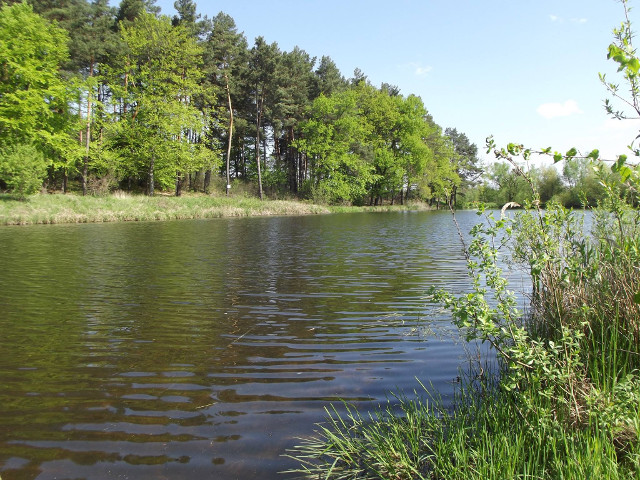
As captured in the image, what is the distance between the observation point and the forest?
31.5 metres

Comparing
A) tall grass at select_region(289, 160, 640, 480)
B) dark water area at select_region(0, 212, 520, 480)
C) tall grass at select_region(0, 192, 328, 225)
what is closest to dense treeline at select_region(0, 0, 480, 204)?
tall grass at select_region(0, 192, 328, 225)

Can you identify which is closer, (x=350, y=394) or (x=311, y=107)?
(x=350, y=394)

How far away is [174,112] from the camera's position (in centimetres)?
3997

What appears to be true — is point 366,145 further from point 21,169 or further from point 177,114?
point 21,169

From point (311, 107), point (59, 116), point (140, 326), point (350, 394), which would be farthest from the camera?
point (311, 107)

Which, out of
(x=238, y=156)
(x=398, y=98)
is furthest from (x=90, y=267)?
(x=398, y=98)

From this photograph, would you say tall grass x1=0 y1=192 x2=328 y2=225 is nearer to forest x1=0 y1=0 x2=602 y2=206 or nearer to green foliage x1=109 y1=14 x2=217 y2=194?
forest x1=0 y1=0 x2=602 y2=206

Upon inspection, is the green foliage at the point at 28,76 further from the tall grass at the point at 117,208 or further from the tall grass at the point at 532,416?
the tall grass at the point at 532,416

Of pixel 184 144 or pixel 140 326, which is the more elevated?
pixel 184 144

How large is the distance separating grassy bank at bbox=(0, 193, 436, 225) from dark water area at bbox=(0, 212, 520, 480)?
53.8ft

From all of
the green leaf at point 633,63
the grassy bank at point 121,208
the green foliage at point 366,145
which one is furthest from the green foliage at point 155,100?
the green leaf at point 633,63

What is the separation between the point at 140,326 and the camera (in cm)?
697

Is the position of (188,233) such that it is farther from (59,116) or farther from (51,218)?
(59,116)

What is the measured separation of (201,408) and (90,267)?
9954 millimetres
